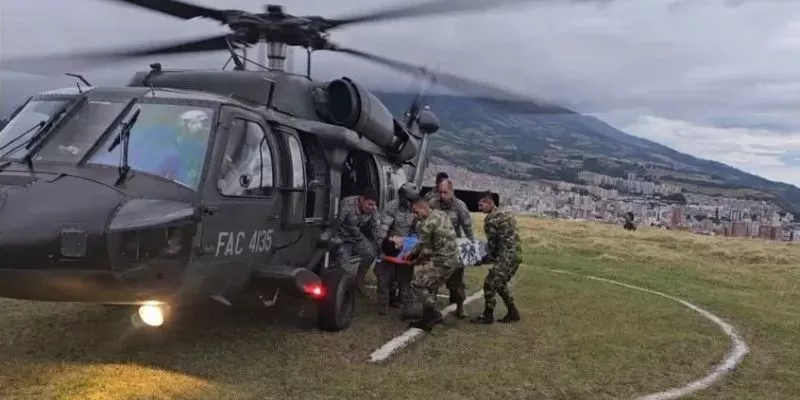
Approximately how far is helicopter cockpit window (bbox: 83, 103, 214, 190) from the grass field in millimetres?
1711

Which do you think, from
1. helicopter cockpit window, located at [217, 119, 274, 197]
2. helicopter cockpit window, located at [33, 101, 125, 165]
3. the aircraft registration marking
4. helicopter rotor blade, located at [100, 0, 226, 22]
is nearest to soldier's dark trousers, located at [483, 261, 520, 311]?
the aircraft registration marking

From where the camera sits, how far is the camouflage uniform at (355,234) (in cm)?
941

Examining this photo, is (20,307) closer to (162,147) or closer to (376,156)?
(162,147)

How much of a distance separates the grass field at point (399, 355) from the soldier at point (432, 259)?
303 mm

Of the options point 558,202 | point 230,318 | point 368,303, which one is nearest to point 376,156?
point 368,303

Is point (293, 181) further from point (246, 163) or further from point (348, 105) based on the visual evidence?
point (348, 105)

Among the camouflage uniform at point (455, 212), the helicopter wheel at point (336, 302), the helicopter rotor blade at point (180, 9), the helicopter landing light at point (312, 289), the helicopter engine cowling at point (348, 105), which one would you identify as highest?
the helicopter rotor blade at point (180, 9)

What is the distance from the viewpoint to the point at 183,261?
20.0 feet

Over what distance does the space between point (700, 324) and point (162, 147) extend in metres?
7.49

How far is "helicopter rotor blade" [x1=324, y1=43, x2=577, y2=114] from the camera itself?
9.08 meters

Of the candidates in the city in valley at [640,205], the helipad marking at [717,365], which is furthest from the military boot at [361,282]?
the city in valley at [640,205]

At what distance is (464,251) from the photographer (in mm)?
9422

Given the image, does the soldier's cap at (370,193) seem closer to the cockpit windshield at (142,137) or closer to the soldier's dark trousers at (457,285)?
the soldier's dark trousers at (457,285)

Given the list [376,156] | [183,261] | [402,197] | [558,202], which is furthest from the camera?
[558,202]
